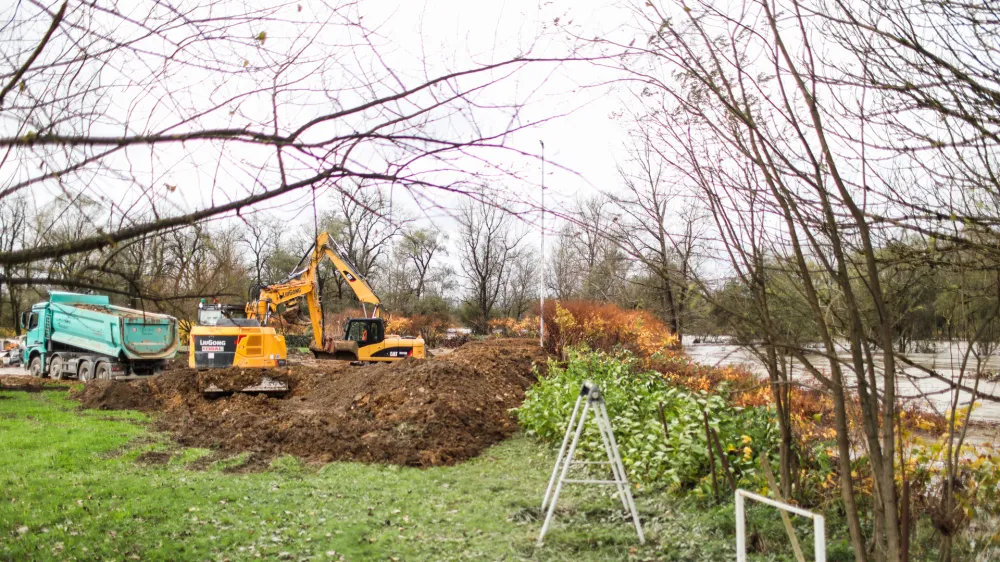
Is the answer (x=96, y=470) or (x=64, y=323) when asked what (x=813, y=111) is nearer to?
(x=96, y=470)

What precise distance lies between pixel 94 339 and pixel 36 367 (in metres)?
4.02

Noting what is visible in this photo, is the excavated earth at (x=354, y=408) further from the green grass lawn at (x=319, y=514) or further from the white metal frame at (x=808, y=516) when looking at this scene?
the white metal frame at (x=808, y=516)

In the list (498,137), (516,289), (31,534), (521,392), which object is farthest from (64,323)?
(516,289)

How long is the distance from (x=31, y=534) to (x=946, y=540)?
20.3ft

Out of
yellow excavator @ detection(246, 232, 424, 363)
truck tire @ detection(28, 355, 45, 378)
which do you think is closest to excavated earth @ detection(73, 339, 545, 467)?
yellow excavator @ detection(246, 232, 424, 363)

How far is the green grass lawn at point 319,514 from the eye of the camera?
527 centimetres

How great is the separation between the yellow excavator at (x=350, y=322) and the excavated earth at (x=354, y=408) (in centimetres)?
328

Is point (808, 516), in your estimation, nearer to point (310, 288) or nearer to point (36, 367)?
point (310, 288)

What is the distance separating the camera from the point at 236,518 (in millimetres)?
6113

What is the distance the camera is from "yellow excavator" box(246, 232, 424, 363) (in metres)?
20.2

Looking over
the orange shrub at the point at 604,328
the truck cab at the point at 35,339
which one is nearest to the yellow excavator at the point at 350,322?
the orange shrub at the point at 604,328

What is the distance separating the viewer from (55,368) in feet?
70.7

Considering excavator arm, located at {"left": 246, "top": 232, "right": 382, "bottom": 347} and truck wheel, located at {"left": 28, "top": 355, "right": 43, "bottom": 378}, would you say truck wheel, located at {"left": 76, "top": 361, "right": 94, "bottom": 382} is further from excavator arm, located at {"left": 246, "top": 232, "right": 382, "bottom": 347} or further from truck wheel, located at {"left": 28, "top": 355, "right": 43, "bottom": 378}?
excavator arm, located at {"left": 246, "top": 232, "right": 382, "bottom": 347}

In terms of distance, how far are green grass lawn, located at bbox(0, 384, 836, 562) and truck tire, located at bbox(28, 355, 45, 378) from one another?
15.4 m
